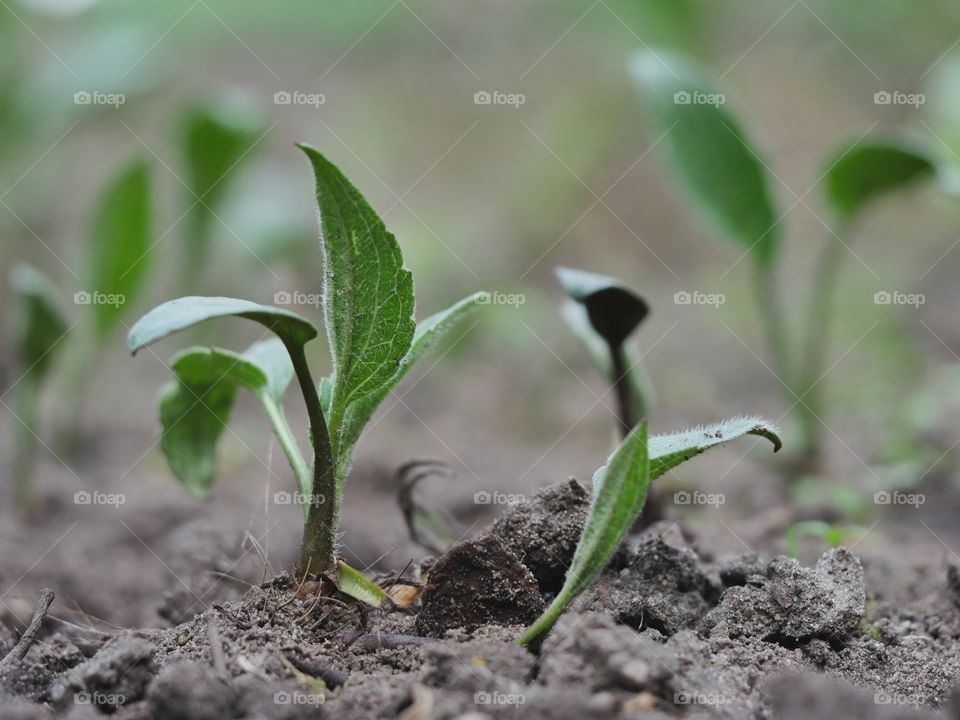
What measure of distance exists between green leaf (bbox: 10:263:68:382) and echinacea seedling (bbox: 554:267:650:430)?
1370 millimetres

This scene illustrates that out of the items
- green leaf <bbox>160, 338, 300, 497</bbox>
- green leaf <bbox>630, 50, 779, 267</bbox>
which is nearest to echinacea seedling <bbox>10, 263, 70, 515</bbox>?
green leaf <bbox>160, 338, 300, 497</bbox>

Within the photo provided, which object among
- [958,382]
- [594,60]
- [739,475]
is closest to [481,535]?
[739,475]

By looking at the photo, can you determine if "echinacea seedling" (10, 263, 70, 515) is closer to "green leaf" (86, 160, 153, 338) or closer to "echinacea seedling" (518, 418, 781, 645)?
"green leaf" (86, 160, 153, 338)

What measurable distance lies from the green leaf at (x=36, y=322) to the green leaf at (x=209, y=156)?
684mm

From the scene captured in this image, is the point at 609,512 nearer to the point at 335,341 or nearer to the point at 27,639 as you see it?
the point at 335,341

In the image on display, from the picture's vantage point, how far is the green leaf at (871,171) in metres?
2.13

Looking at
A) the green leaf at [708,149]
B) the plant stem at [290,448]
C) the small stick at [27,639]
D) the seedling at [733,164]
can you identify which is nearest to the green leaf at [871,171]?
the seedling at [733,164]

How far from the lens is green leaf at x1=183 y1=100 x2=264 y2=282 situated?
9.49 ft

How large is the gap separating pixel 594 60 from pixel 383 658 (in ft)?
17.2

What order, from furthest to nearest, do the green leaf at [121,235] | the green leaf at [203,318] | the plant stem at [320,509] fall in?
the green leaf at [121,235]
the plant stem at [320,509]
the green leaf at [203,318]

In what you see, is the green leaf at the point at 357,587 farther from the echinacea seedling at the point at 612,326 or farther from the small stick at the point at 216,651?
the echinacea seedling at the point at 612,326

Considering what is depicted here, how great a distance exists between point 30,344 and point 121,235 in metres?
0.52

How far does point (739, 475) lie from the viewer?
8.62 feet

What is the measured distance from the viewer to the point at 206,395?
5.03 feet
